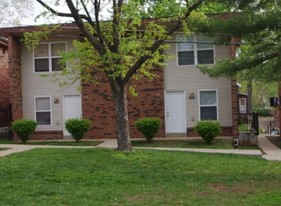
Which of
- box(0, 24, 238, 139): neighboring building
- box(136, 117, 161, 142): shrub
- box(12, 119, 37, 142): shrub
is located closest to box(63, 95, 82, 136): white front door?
box(0, 24, 238, 139): neighboring building

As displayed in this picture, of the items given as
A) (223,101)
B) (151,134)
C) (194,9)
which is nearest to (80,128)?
(151,134)

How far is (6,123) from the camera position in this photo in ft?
80.2

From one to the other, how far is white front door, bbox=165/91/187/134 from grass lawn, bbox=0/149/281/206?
6580 millimetres

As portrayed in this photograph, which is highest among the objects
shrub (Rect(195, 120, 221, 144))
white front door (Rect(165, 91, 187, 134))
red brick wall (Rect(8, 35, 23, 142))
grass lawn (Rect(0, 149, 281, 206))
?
red brick wall (Rect(8, 35, 23, 142))

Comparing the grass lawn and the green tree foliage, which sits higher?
the green tree foliage

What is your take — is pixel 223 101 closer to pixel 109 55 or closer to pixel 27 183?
pixel 109 55

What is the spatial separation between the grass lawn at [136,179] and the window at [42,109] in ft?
26.6

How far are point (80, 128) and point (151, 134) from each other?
3.03 m

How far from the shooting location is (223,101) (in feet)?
72.0

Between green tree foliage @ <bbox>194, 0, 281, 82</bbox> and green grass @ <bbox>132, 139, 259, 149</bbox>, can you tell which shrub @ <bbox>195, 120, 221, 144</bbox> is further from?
green tree foliage @ <bbox>194, 0, 281, 82</bbox>

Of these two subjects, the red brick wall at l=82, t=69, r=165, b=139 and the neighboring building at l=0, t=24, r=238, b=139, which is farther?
the red brick wall at l=82, t=69, r=165, b=139

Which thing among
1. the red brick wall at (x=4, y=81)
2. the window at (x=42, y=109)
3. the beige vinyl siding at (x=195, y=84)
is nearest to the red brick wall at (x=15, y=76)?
the window at (x=42, y=109)

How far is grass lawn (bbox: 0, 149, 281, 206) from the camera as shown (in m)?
8.41

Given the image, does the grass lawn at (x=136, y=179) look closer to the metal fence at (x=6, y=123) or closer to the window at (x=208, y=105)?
the window at (x=208, y=105)
